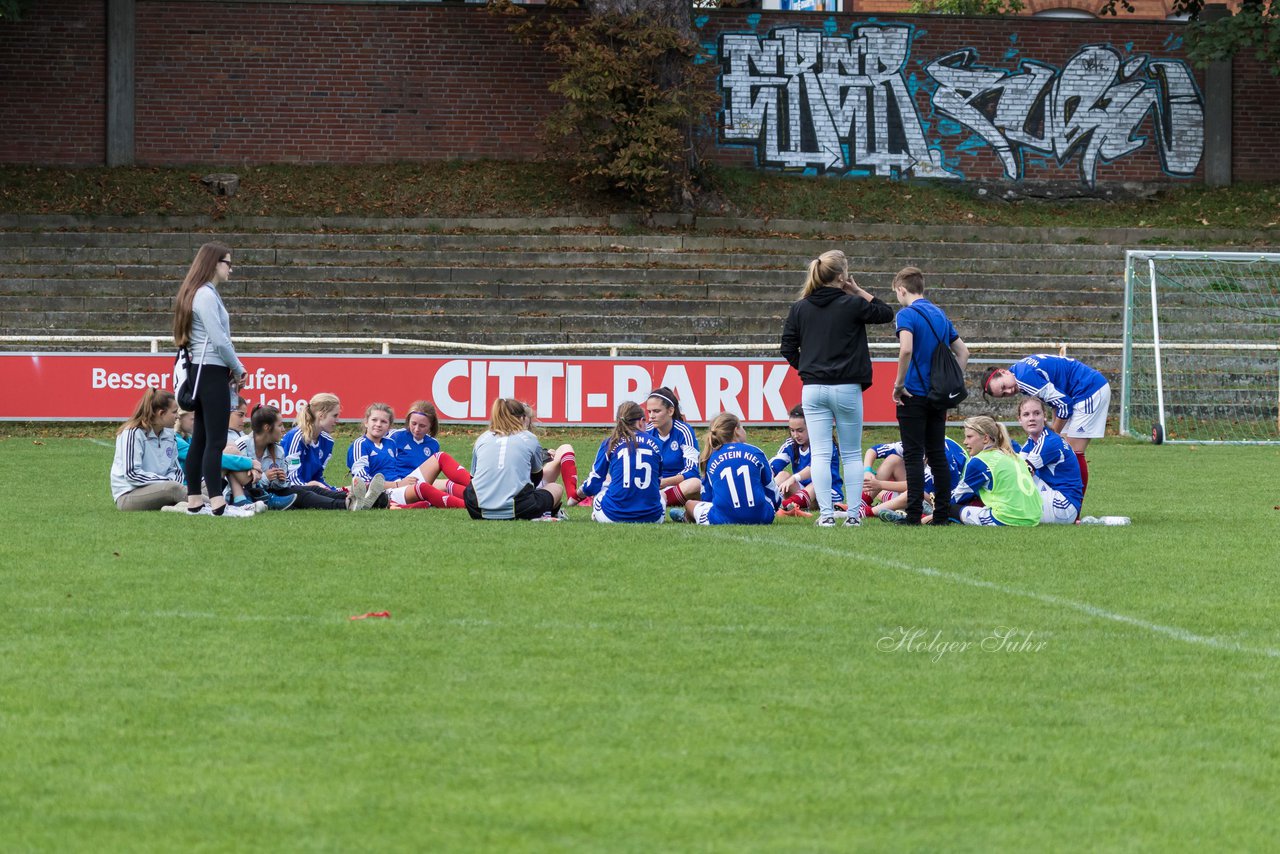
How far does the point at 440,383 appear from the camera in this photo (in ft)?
68.7

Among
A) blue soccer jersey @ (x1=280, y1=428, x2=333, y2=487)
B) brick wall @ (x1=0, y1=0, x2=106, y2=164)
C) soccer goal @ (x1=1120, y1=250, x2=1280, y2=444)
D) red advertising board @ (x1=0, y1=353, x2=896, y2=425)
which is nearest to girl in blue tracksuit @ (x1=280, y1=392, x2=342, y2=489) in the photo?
blue soccer jersey @ (x1=280, y1=428, x2=333, y2=487)

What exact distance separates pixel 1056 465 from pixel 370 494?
16.6 ft

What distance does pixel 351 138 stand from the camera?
1253 inches

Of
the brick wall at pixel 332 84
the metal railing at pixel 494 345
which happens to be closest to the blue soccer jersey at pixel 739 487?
the metal railing at pixel 494 345

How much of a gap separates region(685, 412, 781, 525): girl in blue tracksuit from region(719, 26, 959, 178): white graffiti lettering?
22.2 metres

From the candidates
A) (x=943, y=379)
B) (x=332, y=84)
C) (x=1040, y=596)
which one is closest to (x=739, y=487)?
(x=943, y=379)

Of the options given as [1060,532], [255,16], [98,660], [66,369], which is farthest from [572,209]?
[98,660]

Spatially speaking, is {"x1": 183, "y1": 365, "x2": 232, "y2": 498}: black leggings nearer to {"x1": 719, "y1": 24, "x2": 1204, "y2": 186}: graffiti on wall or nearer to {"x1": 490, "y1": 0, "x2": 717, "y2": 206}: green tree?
{"x1": 490, "y1": 0, "x2": 717, "y2": 206}: green tree

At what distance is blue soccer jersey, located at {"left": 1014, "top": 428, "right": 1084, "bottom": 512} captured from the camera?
438 inches

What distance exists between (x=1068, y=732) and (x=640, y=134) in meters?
25.4

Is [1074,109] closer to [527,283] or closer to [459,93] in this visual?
[459,93]

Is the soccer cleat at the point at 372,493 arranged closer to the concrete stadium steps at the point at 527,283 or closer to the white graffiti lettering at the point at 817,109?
the concrete stadium steps at the point at 527,283

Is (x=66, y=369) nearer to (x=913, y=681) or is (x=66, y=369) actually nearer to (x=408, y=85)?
(x=408, y=85)

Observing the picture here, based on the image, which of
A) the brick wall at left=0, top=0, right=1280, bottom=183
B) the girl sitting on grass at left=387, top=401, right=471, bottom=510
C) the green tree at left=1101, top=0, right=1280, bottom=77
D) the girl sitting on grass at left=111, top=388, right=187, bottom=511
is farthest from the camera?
the brick wall at left=0, top=0, right=1280, bottom=183
